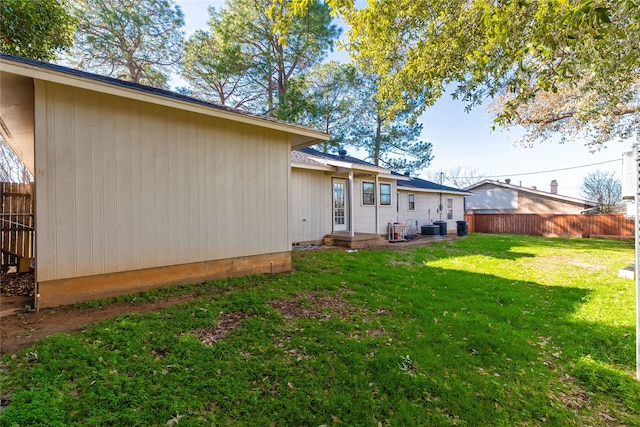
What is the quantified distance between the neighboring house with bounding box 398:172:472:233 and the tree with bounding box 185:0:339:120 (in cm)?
717

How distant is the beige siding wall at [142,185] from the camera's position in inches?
146

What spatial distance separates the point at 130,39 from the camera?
43.2ft

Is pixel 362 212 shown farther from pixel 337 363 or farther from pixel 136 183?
pixel 337 363

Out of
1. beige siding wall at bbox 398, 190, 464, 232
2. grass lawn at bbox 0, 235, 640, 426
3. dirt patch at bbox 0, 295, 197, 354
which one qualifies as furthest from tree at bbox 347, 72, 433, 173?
dirt patch at bbox 0, 295, 197, 354

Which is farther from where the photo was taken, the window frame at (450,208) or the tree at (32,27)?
the window frame at (450,208)

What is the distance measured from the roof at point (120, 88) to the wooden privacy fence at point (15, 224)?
3.25 metres

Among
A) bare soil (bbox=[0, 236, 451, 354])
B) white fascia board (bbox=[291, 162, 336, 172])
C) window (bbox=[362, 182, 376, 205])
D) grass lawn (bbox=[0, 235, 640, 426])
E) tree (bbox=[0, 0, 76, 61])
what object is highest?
tree (bbox=[0, 0, 76, 61])

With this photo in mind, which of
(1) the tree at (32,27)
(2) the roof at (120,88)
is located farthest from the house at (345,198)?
(1) the tree at (32,27)

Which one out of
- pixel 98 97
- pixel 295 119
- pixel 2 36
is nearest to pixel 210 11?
pixel 295 119

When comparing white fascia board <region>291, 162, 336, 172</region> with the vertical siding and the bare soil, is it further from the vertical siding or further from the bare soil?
the bare soil

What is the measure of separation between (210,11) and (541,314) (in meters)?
17.5

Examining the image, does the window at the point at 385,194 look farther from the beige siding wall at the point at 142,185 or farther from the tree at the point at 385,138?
the beige siding wall at the point at 142,185

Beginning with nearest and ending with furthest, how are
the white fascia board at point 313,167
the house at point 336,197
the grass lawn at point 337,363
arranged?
1. the grass lawn at point 337,363
2. the white fascia board at point 313,167
3. the house at point 336,197

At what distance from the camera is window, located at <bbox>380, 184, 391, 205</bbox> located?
12.6m
